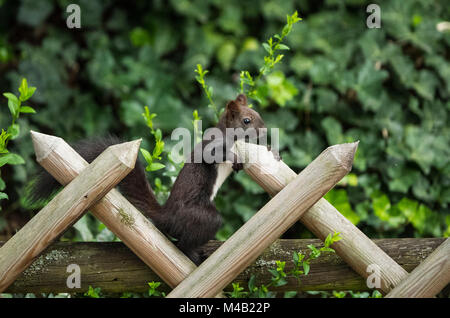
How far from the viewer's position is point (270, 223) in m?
1.40

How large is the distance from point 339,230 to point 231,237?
1.00 feet

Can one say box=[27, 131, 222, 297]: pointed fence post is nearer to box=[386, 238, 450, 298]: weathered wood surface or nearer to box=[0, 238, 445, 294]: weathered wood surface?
box=[0, 238, 445, 294]: weathered wood surface

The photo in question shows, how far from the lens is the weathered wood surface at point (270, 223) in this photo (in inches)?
55.0

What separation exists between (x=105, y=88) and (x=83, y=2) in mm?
504

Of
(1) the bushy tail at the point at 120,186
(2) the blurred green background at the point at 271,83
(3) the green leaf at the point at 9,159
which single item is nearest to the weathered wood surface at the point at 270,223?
(1) the bushy tail at the point at 120,186

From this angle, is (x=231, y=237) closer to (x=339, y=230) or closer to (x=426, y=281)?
(x=339, y=230)

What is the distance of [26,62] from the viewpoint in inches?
117

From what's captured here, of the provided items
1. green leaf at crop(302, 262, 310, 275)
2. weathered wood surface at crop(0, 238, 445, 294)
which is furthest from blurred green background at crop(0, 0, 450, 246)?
green leaf at crop(302, 262, 310, 275)

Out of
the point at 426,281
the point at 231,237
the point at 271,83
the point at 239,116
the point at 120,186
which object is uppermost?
the point at 271,83

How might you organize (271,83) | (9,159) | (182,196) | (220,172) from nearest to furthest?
(9,159) → (182,196) → (220,172) → (271,83)

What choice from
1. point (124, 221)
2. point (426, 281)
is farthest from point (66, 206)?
point (426, 281)

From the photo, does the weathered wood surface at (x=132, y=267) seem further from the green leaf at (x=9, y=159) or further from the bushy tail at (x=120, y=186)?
the green leaf at (x=9, y=159)

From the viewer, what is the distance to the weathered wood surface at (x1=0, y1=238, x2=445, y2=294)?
156cm
